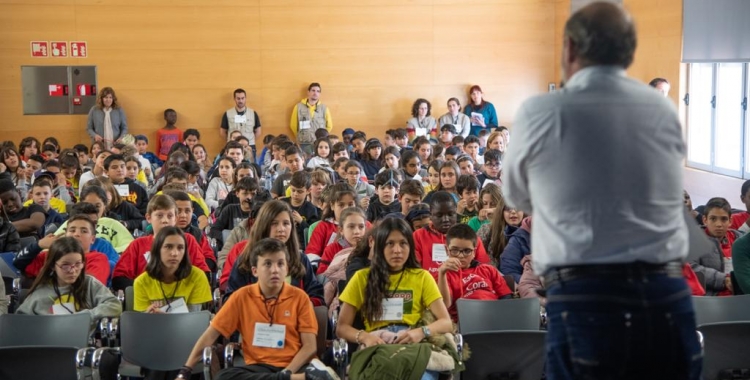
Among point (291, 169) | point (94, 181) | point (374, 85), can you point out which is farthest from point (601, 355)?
point (374, 85)

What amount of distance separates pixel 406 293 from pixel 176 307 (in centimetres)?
133

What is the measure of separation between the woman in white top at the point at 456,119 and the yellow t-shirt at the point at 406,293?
961cm

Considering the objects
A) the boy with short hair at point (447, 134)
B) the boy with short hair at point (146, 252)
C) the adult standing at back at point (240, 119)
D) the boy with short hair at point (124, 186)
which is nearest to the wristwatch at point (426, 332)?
the boy with short hair at point (146, 252)

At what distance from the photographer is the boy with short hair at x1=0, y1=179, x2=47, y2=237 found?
7.25 meters

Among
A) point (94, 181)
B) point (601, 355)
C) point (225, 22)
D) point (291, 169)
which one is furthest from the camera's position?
point (225, 22)

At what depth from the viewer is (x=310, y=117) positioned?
14445 millimetres

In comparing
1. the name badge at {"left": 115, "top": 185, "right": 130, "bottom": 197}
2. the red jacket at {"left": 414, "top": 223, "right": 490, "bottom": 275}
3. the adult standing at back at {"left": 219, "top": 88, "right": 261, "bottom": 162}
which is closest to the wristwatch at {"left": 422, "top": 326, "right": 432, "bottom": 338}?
the red jacket at {"left": 414, "top": 223, "right": 490, "bottom": 275}

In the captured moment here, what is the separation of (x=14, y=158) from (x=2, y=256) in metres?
4.36

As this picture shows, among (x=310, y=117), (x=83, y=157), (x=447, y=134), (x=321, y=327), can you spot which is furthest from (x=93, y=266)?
(x=310, y=117)

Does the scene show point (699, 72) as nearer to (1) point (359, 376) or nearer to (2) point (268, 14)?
(2) point (268, 14)

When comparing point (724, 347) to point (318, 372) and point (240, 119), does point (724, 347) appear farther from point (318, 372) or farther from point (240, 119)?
point (240, 119)

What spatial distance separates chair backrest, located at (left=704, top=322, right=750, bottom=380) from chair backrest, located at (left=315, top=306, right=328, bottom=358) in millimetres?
1882

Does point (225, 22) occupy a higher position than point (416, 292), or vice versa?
point (225, 22)

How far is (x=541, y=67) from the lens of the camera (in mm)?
15320
